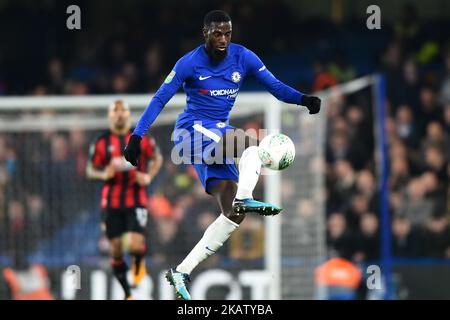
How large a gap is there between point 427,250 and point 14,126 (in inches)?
225

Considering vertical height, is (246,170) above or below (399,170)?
below

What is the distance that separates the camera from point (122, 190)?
12.8m

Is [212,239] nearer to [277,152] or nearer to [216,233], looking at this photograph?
[216,233]

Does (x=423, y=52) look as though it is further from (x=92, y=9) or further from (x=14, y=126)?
(x=14, y=126)

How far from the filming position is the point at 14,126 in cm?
1533

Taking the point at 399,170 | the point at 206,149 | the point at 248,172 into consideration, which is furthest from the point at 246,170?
the point at 399,170

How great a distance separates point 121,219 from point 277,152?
3.72m

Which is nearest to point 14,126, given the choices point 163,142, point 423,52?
point 163,142

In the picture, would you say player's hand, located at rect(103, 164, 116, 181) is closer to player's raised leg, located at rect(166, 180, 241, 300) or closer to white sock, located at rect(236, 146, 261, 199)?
player's raised leg, located at rect(166, 180, 241, 300)

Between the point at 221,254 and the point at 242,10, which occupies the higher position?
the point at 242,10

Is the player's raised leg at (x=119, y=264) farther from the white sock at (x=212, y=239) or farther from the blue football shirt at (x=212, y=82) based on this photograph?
the blue football shirt at (x=212, y=82)

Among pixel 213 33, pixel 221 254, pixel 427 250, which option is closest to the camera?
pixel 213 33

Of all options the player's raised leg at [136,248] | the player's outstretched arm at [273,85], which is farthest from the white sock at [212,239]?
the player's raised leg at [136,248]

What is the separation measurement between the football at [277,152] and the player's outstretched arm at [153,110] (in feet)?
2.81
